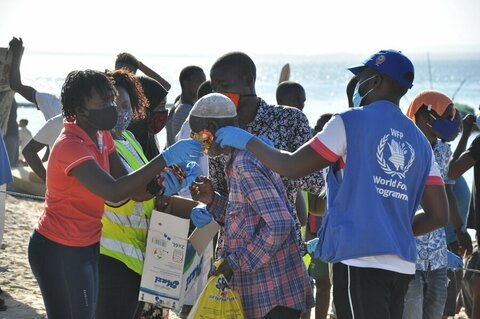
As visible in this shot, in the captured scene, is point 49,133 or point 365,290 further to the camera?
point 49,133

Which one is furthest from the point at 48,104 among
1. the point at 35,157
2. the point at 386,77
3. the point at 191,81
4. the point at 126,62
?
the point at 386,77

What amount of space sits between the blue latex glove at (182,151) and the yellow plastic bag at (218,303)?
0.61 m

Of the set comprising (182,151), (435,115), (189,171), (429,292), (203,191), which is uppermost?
(435,115)

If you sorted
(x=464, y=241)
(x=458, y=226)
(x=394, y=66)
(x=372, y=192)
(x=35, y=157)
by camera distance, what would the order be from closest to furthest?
(x=372, y=192), (x=394, y=66), (x=458, y=226), (x=464, y=241), (x=35, y=157)

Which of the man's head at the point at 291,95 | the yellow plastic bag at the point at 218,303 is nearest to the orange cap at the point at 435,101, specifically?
the yellow plastic bag at the point at 218,303

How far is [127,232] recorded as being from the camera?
497cm

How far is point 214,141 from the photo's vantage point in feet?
14.2

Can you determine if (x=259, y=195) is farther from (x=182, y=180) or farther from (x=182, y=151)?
(x=182, y=180)

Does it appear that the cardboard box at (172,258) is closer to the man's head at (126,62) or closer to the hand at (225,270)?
the hand at (225,270)

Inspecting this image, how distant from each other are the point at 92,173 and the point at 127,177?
0.19 m

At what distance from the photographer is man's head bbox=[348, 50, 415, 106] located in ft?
13.5

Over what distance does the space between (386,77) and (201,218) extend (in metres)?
1.26

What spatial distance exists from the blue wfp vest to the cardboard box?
0.97 metres

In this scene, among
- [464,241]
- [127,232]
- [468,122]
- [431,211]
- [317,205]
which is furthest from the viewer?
[468,122]
